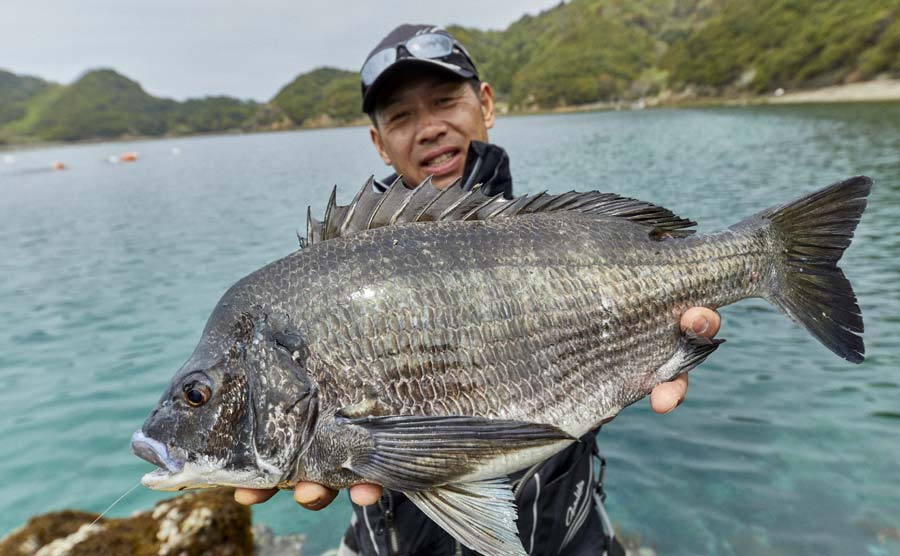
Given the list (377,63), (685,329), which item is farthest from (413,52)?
(685,329)

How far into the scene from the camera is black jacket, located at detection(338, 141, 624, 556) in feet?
9.81

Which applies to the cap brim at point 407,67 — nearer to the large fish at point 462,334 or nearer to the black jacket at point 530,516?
the black jacket at point 530,516

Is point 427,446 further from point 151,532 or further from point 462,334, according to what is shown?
point 151,532

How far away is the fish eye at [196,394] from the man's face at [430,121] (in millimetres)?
2331

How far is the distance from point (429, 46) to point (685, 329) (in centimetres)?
261

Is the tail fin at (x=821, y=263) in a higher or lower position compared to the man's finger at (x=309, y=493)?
higher

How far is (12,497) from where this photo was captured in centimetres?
709

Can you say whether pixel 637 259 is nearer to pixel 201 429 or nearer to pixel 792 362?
pixel 201 429

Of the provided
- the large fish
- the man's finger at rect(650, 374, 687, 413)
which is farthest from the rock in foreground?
the man's finger at rect(650, 374, 687, 413)

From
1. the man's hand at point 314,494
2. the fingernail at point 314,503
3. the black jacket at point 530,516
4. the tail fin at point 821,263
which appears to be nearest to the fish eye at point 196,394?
the man's hand at point 314,494

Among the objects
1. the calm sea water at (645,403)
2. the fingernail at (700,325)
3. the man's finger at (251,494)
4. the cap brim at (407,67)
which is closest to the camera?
the man's finger at (251,494)

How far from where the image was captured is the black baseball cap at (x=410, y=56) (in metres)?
3.72

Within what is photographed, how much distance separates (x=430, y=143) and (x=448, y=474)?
2601 millimetres

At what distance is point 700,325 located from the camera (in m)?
2.49
